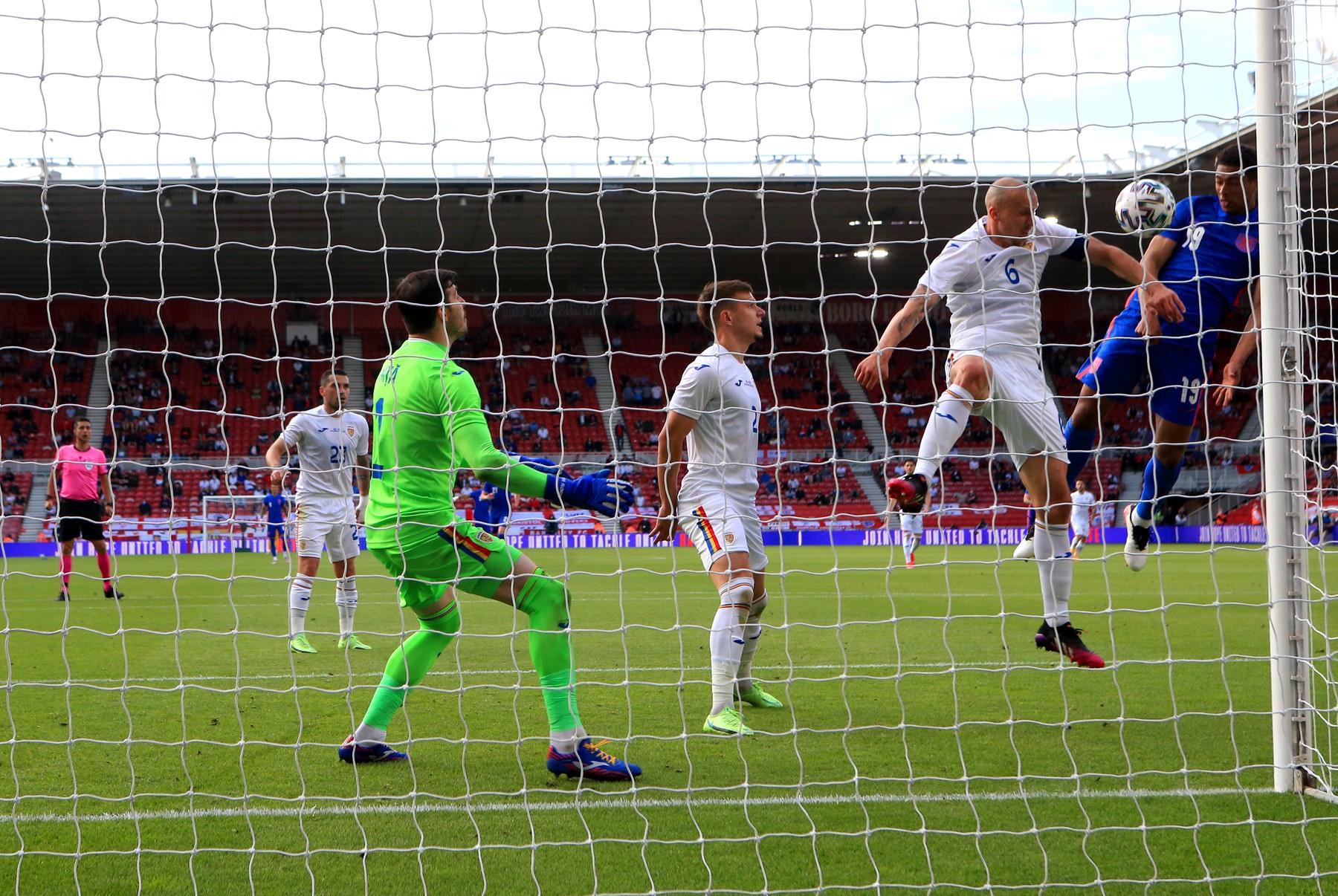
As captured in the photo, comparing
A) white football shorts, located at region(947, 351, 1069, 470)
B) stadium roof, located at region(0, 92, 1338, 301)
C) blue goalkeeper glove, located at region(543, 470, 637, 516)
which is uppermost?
stadium roof, located at region(0, 92, 1338, 301)

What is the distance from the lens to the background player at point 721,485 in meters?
5.32

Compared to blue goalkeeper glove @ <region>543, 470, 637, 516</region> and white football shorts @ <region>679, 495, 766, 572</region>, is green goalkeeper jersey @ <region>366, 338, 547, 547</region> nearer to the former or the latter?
blue goalkeeper glove @ <region>543, 470, 637, 516</region>

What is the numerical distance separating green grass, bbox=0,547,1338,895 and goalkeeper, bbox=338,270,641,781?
169mm

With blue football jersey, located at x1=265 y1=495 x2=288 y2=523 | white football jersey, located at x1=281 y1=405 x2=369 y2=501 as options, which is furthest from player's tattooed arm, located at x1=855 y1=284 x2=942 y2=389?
blue football jersey, located at x1=265 y1=495 x2=288 y2=523

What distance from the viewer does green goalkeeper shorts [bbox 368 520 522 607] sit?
454 cm

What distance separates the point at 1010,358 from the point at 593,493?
248 centimetres

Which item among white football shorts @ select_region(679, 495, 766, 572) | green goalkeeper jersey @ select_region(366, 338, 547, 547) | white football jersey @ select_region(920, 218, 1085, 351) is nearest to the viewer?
green goalkeeper jersey @ select_region(366, 338, 547, 547)

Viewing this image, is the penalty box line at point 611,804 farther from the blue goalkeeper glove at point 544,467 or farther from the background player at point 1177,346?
the background player at point 1177,346

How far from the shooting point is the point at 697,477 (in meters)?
5.70

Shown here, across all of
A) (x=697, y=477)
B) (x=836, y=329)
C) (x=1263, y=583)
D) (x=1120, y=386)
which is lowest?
(x=1263, y=583)

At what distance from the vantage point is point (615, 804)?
4.11 meters

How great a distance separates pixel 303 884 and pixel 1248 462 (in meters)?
30.1

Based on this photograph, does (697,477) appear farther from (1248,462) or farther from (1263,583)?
(1248,462)

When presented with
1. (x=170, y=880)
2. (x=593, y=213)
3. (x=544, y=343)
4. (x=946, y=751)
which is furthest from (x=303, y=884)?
(x=544, y=343)
